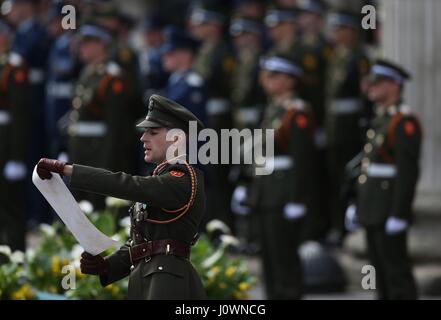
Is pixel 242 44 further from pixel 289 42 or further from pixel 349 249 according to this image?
pixel 349 249

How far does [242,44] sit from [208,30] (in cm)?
33

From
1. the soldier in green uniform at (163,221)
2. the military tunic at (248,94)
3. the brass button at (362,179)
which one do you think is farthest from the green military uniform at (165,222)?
the military tunic at (248,94)

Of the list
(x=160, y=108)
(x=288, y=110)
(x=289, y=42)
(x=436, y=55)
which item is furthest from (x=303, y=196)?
(x=160, y=108)

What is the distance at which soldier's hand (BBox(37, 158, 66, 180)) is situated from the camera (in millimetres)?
6195

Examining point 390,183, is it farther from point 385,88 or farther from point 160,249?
point 160,249

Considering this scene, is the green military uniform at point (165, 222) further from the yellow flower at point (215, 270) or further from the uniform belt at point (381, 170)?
the uniform belt at point (381, 170)

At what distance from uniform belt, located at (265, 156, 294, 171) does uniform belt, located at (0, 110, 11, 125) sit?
2.25 metres

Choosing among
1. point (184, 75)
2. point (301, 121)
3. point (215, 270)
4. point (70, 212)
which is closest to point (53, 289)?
point (215, 270)

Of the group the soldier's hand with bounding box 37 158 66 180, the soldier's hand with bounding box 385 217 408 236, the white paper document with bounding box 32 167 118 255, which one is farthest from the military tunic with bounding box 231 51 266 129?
the soldier's hand with bounding box 37 158 66 180

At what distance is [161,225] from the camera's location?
6543 millimetres

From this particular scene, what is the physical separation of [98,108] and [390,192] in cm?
297

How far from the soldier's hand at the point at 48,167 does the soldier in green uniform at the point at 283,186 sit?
4.12m

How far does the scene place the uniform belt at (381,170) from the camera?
9586mm

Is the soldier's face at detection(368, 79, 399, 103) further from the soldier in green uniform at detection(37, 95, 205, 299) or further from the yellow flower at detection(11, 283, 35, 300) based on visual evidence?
the soldier in green uniform at detection(37, 95, 205, 299)
